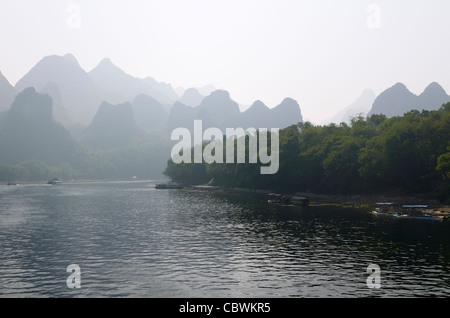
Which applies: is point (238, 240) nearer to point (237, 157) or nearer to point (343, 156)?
point (343, 156)

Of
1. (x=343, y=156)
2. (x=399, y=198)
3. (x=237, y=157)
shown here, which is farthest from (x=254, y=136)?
(x=399, y=198)

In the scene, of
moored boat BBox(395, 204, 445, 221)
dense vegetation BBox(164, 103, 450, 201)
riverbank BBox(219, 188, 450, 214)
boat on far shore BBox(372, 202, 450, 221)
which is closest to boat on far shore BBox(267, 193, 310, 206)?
riverbank BBox(219, 188, 450, 214)

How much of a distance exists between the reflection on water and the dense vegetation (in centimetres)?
3454

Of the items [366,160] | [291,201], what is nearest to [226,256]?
[291,201]

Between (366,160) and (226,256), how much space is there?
276 feet

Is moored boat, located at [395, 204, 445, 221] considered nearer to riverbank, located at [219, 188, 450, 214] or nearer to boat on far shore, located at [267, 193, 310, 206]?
riverbank, located at [219, 188, 450, 214]

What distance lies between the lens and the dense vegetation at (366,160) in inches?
4146

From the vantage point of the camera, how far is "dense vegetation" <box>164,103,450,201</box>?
105 meters

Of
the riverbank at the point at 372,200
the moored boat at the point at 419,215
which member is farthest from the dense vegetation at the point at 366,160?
the moored boat at the point at 419,215

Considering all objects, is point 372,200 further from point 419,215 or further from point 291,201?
point 419,215

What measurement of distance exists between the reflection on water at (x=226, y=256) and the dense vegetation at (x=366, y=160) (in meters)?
34.5

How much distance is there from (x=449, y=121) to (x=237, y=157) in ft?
298

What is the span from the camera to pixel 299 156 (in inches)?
5891
